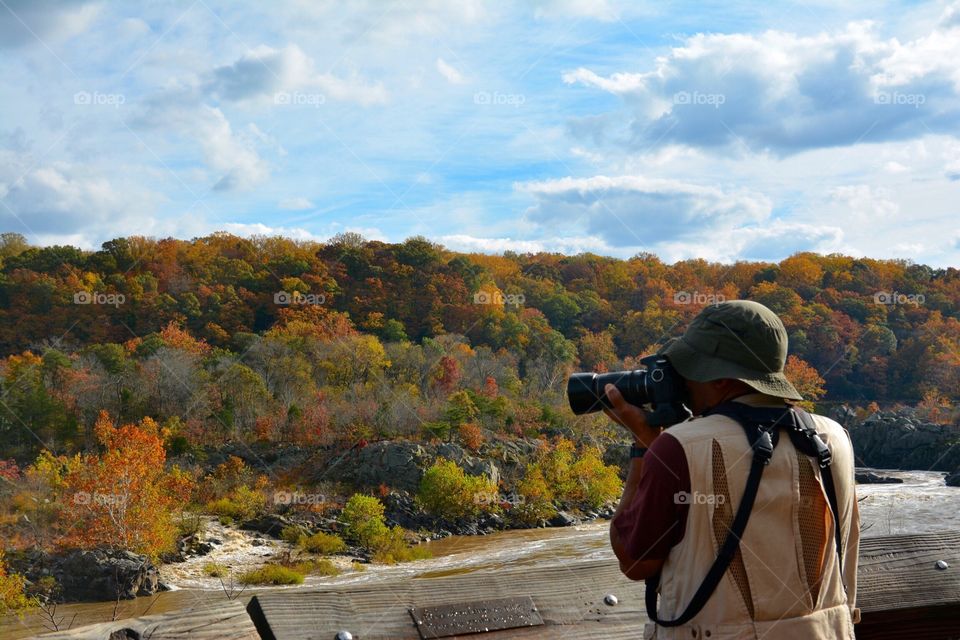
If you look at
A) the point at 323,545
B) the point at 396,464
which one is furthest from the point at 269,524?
the point at 396,464

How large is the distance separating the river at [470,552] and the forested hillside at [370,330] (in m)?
9.24

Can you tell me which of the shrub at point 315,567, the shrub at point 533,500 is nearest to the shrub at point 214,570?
the shrub at point 315,567

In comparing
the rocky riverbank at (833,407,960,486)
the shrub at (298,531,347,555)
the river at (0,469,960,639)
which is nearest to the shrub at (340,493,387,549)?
the shrub at (298,531,347,555)

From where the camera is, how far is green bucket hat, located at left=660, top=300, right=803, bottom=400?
1.85m

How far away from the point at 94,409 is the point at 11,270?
19215mm

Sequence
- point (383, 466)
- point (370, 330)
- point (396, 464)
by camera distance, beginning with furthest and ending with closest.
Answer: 1. point (370, 330)
2. point (383, 466)
3. point (396, 464)

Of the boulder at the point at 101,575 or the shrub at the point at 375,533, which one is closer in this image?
the boulder at the point at 101,575

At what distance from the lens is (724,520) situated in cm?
167

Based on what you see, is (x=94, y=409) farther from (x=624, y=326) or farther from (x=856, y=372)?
(x=856, y=372)

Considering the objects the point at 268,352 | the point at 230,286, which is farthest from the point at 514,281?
the point at 268,352

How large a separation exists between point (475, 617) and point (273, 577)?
80.5 ft

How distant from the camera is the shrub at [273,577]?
24.5m

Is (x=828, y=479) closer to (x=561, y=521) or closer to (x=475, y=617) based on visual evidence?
(x=475, y=617)

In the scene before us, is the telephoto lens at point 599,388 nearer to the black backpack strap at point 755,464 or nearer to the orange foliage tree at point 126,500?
the black backpack strap at point 755,464
